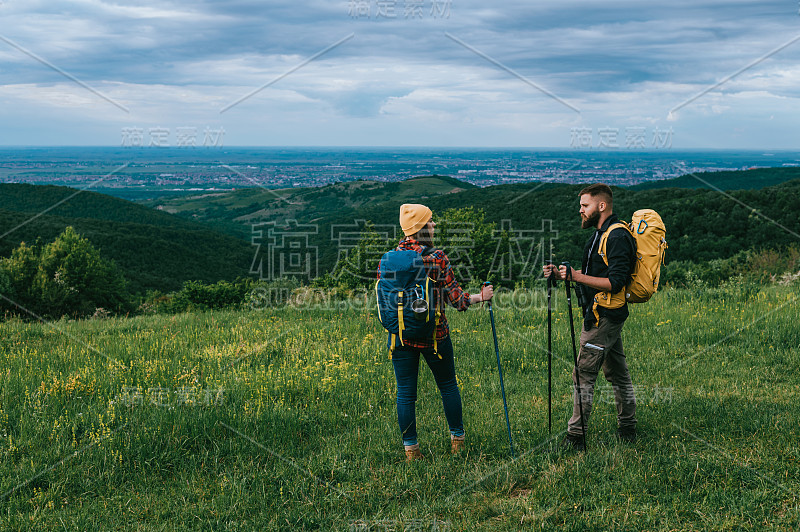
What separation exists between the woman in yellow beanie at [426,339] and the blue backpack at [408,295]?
0.24 ft

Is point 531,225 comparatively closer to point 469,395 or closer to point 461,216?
point 461,216

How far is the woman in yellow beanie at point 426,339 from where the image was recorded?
15.0 feet

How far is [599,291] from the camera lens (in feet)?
15.9

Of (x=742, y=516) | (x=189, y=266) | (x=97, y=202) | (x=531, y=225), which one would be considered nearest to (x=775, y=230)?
(x=531, y=225)

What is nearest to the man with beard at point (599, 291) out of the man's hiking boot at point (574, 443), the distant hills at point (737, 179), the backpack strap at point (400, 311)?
the man's hiking boot at point (574, 443)

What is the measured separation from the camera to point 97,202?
14925 cm

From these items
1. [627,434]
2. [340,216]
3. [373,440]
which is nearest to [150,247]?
[340,216]

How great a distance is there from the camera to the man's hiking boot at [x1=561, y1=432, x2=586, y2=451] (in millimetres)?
4992

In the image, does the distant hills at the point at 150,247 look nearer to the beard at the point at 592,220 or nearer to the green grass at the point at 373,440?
the green grass at the point at 373,440

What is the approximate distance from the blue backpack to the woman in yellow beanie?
75 millimetres

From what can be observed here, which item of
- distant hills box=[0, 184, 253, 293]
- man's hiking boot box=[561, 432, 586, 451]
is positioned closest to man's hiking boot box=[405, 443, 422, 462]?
man's hiking boot box=[561, 432, 586, 451]

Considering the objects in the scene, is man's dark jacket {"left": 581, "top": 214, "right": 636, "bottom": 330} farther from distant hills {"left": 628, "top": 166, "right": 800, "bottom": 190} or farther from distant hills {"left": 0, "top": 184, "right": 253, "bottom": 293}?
distant hills {"left": 628, "top": 166, "right": 800, "bottom": 190}

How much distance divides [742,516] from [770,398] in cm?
313

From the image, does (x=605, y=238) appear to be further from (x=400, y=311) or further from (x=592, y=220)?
(x=400, y=311)
